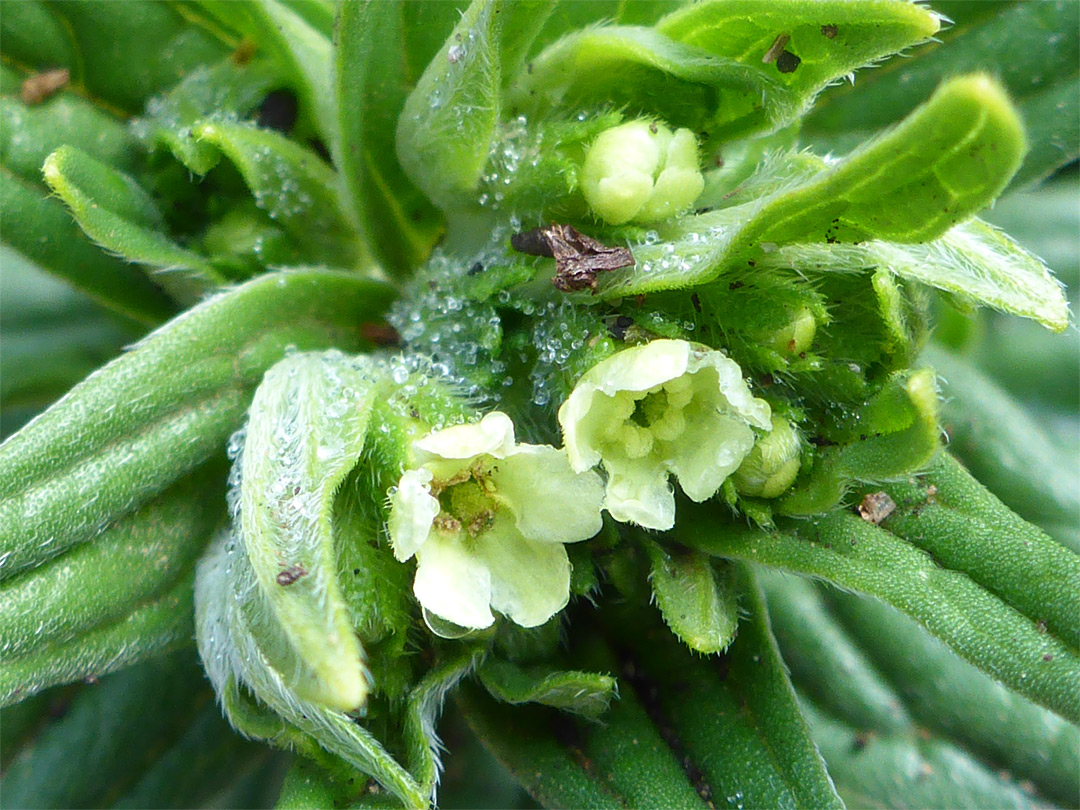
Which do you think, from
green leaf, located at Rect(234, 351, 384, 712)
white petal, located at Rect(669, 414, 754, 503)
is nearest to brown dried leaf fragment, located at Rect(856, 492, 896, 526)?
white petal, located at Rect(669, 414, 754, 503)

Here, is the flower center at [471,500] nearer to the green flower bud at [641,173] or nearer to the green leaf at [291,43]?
the green flower bud at [641,173]

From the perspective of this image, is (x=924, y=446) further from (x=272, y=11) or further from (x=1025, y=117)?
(x=272, y=11)

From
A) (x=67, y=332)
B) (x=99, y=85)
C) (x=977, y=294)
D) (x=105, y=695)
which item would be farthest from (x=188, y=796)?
(x=977, y=294)

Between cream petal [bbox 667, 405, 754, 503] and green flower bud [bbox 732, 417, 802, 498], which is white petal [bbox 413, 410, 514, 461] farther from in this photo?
green flower bud [bbox 732, 417, 802, 498]

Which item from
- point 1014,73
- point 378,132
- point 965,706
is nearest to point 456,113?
point 378,132

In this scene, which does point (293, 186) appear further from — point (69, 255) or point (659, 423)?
point (659, 423)

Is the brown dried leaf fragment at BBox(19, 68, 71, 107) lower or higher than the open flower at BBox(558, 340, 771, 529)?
higher

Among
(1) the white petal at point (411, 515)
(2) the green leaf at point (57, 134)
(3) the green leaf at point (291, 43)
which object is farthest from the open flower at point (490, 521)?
(2) the green leaf at point (57, 134)
